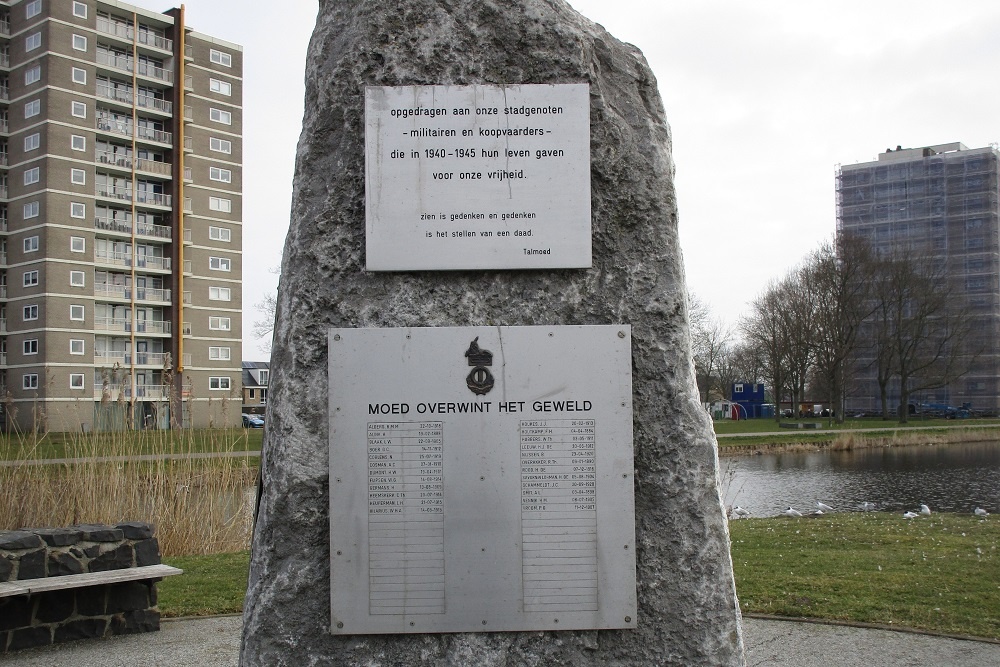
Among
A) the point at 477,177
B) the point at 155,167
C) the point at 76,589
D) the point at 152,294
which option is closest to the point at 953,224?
the point at 155,167

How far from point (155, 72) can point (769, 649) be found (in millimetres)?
Answer: 47834

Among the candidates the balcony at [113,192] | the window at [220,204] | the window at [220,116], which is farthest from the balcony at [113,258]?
the window at [220,116]

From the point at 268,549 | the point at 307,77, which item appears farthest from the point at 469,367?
the point at 307,77

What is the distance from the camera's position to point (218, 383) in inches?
1805

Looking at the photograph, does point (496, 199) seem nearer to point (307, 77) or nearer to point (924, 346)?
point (307, 77)

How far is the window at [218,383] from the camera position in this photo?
149 feet

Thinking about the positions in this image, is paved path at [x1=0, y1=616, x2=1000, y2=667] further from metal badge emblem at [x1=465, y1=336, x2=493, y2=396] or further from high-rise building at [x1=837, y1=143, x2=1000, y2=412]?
high-rise building at [x1=837, y1=143, x2=1000, y2=412]

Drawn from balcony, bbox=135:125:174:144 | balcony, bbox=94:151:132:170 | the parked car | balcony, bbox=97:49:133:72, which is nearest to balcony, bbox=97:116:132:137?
balcony, bbox=135:125:174:144

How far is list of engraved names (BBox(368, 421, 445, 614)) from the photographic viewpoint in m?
2.94

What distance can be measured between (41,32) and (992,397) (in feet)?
207

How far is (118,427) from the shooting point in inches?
339

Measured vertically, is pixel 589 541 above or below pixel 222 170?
below

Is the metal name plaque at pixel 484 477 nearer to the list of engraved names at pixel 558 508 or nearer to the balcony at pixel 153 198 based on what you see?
the list of engraved names at pixel 558 508

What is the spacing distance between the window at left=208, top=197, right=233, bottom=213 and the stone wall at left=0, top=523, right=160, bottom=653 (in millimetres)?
42859
